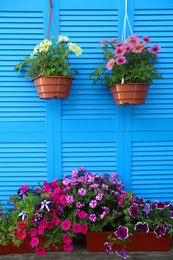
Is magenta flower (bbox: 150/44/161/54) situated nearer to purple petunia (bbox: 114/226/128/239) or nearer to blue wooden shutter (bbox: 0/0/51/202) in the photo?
blue wooden shutter (bbox: 0/0/51/202)

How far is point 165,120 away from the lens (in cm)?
232

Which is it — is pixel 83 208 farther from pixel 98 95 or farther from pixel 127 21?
pixel 127 21

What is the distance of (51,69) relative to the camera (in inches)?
77.4

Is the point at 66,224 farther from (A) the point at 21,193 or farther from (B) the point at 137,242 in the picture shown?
(B) the point at 137,242

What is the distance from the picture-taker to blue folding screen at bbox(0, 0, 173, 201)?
2.22 m

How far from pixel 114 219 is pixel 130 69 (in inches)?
51.3

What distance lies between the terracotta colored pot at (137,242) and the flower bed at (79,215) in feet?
0.14

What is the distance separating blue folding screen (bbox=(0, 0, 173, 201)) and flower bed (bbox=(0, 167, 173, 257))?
0.22 m

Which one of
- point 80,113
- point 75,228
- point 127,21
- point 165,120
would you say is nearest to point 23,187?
point 75,228

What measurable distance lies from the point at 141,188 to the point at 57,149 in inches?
36.5

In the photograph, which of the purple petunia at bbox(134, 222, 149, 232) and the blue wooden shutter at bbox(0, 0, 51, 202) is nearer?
the purple petunia at bbox(134, 222, 149, 232)

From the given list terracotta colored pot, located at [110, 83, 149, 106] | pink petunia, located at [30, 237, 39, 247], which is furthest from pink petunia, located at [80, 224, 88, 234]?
terracotta colored pot, located at [110, 83, 149, 106]

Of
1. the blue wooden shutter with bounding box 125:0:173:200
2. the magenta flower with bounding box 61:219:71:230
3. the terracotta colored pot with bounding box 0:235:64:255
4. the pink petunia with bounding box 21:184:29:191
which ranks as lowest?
the terracotta colored pot with bounding box 0:235:64:255

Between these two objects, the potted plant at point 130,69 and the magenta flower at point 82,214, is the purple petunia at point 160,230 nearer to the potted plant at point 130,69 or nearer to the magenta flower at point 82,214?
the magenta flower at point 82,214
